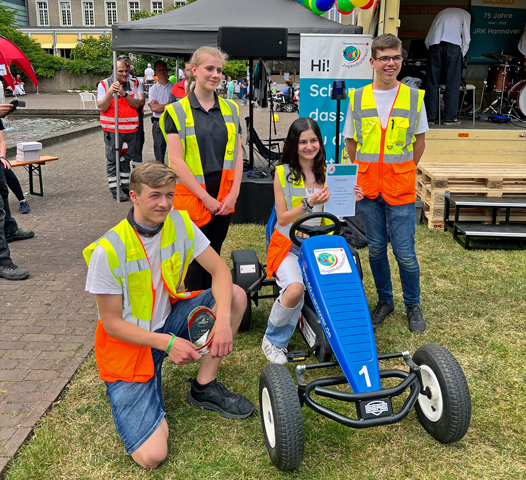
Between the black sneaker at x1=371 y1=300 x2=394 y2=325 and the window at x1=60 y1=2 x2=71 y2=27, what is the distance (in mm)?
68007

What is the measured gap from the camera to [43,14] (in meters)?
62.7

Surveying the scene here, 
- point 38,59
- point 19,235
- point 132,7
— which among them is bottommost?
point 19,235

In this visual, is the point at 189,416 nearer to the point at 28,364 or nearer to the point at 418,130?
the point at 28,364

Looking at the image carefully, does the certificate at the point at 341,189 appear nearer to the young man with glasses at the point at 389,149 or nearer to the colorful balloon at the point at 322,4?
the young man with glasses at the point at 389,149

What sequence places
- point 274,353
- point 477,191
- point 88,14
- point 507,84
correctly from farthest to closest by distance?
point 88,14
point 507,84
point 477,191
point 274,353

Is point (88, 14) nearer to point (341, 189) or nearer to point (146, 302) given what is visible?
point (341, 189)

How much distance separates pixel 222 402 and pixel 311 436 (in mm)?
529

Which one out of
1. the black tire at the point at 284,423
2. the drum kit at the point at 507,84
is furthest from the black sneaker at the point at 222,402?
the drum kit at the point at 507,84

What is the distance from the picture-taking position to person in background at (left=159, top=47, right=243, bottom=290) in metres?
3.52

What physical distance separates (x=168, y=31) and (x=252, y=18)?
1512 millimetres

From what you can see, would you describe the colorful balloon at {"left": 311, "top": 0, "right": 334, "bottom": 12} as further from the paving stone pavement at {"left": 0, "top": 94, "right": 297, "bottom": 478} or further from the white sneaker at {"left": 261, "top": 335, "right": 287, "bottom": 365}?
the white sneaker at {"left": 261, "top": 335, "right": 287, "bottom": 365}

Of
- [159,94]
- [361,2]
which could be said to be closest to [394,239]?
[361,2]

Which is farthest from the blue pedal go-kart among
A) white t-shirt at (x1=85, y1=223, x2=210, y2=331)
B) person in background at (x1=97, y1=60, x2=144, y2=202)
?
person in background at (x1=97, y1=60, x2=144, y2=202)

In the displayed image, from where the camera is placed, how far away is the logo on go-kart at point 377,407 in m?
2.38
